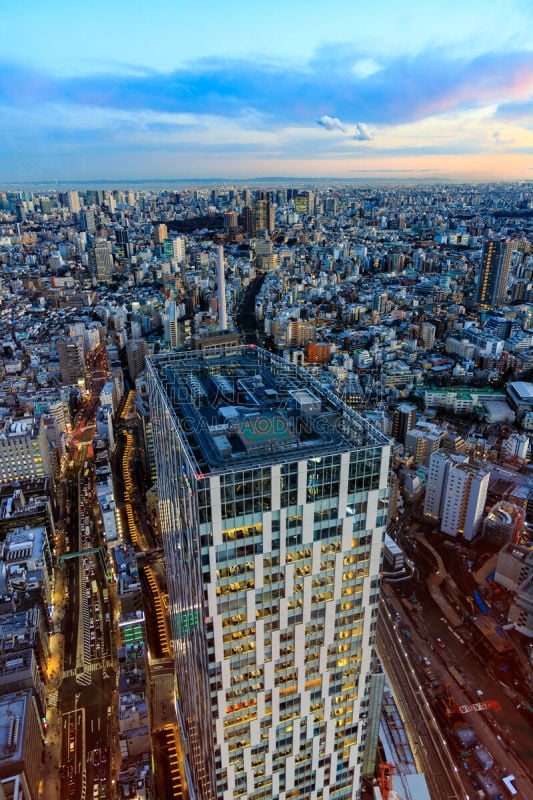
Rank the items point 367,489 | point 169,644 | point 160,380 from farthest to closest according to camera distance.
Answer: point 169,644 → point 160,380 → point 367,489

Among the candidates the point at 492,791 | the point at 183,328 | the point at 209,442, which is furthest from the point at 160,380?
the point at 183,328

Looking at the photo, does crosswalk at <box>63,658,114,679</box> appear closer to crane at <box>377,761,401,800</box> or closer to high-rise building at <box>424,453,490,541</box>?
crane at <box>377,761,401,800</box>

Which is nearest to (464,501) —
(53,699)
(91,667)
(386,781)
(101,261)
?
(386,781)

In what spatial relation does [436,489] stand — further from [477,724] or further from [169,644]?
[169,644]

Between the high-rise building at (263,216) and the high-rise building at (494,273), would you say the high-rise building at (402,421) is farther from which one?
the high-rise building at (263,216)

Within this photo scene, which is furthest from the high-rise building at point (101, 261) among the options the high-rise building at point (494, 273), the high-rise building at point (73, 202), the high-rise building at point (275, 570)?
the high-rise building at point (275, 570)

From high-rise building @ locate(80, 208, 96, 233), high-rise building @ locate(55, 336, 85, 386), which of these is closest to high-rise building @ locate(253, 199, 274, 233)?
high-rise building @ locate(80, 208, 96, 233)

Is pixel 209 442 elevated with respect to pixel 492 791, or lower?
elevated
